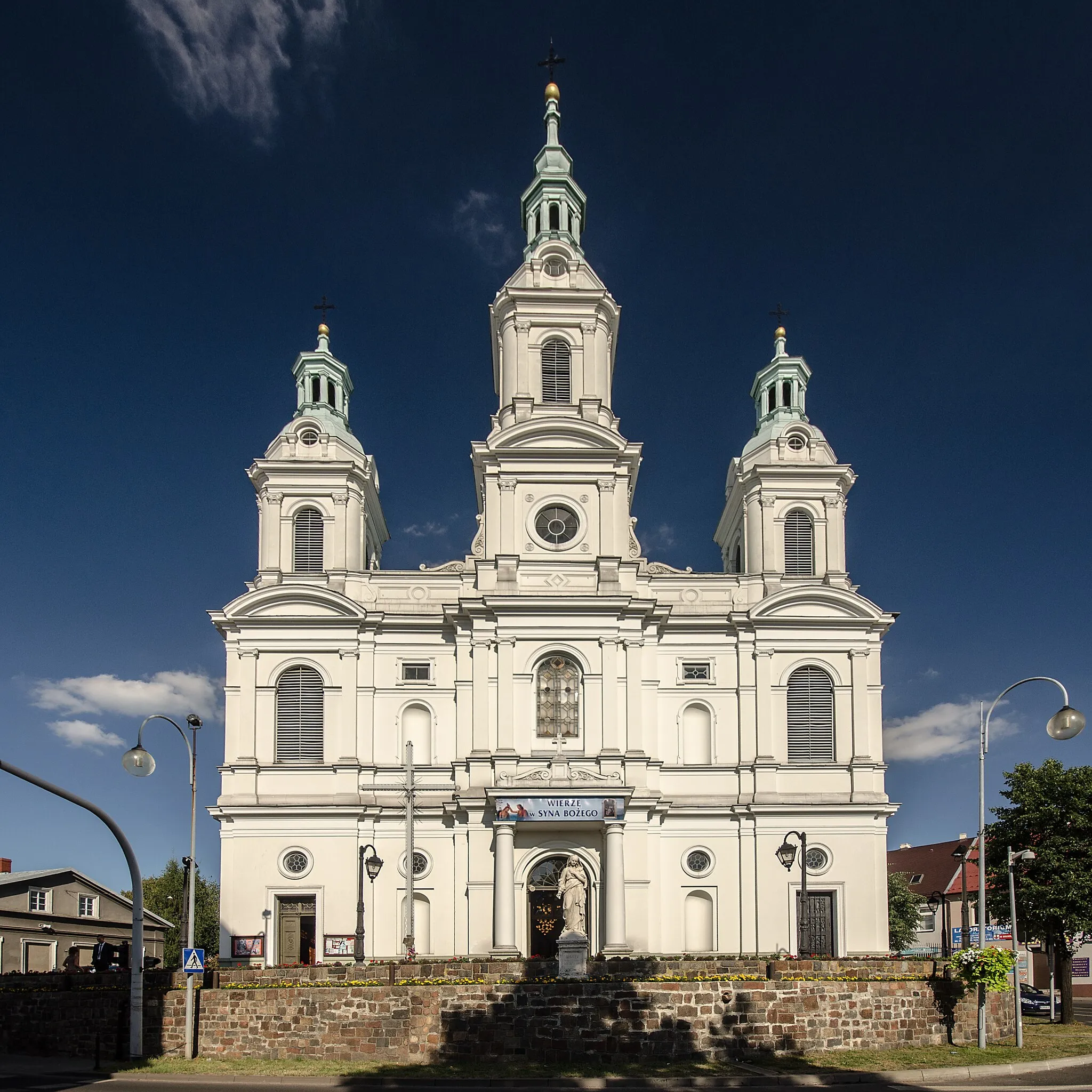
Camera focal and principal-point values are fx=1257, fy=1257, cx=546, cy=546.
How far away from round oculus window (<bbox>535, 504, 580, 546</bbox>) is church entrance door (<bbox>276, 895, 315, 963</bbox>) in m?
17.4

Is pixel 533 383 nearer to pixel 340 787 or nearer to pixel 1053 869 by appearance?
pixel 340 787

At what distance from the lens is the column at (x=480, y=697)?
5022 centimetres

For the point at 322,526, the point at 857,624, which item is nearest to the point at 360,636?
the point at 322,526

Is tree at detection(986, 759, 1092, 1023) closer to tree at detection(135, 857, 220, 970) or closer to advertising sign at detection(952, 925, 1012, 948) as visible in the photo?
advertising sign at detection(952, 925, 1012, 948)

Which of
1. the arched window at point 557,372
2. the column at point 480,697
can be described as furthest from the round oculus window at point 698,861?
the arched window at point 557,372

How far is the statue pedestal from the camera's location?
112ft

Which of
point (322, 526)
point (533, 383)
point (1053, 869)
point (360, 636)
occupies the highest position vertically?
point (533, 383)

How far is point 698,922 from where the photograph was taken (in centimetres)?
5047

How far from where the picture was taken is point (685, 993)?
30.7 m

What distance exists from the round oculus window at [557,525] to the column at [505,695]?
484 centimetres

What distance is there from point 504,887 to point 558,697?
7.86 meters

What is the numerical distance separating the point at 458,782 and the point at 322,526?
1274 centimetres

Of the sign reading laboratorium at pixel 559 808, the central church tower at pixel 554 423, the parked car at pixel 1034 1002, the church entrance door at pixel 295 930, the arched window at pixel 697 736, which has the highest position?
the central church tower at pixel 554 423

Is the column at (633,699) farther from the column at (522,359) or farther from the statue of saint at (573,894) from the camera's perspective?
the column at (522,359)
